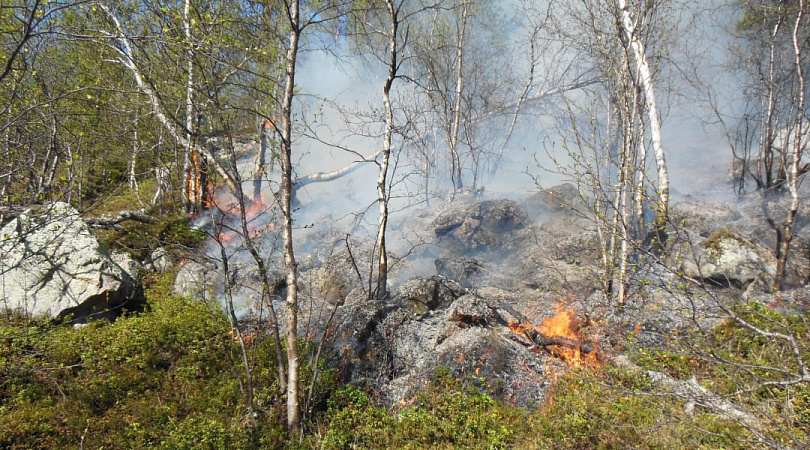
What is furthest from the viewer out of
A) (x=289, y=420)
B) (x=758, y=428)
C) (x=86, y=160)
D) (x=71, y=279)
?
(x=86, y=160)

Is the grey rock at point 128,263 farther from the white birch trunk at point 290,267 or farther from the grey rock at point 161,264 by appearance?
the white birch trunk at point 290,267

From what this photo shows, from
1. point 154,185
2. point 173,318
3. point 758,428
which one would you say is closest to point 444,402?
point 758,428

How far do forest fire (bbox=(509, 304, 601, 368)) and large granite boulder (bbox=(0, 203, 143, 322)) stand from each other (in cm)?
656

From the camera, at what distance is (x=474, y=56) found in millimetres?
15281

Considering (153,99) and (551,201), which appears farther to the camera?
(551,201)

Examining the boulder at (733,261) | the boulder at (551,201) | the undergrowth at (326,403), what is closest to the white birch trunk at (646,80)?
the boulder at (733,261)

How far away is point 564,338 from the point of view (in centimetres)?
559

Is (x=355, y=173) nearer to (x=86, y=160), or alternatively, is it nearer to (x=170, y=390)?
(x=86, y=160)

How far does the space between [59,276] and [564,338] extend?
8.04 metres

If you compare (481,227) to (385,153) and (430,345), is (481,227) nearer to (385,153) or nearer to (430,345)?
(385,153)

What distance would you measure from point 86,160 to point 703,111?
26565 mm

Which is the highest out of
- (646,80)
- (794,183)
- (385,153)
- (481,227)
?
(646,80)

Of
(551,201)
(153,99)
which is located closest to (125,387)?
(153,99)

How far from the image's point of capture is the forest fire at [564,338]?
17.0 feet
